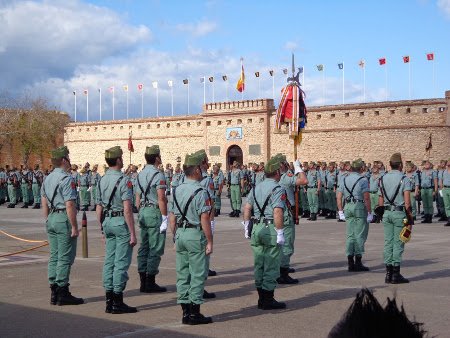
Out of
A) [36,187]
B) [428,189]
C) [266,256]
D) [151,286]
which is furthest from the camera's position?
[36,187]

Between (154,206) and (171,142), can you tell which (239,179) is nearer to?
(154,206)

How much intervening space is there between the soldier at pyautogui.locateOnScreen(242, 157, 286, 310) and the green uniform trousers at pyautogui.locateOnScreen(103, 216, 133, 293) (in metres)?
1.60

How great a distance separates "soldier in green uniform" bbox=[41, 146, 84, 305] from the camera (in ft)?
26.7

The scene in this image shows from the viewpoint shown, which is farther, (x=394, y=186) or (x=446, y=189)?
(x=446, y=189)

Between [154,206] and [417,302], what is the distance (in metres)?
3.81

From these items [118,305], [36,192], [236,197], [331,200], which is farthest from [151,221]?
[36,192]

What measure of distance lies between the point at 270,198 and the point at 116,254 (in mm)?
2017

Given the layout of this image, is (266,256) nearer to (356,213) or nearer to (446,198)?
(356,213)

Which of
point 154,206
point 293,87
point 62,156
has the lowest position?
point 154,206

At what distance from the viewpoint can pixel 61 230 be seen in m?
8.22

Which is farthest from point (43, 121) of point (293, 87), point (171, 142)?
point (293, 87)

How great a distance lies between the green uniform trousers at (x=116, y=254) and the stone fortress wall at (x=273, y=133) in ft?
116

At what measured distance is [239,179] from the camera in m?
24.8

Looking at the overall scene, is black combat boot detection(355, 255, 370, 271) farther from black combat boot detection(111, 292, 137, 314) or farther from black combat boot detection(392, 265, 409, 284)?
black combat boot detection(111, 292, 137, 314)
